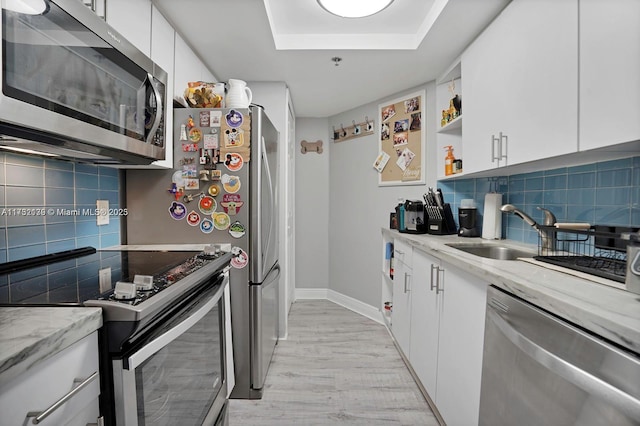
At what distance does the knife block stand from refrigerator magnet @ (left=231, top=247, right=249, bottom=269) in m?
1.47

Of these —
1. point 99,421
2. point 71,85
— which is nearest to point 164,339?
point 99,421

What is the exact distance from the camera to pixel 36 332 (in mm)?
591

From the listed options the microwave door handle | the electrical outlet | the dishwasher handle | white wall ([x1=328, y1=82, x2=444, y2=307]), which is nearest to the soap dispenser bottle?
white wall ([x1=328, y1=82, x2=444, y2=307])

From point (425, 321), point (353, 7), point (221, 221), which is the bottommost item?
point (425, 321)

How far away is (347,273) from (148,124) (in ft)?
8.85

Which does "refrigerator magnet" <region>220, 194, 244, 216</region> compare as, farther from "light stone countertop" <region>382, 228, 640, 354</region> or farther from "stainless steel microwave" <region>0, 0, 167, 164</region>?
"light stone countertop" <region>382, 228, 640, 354</region>

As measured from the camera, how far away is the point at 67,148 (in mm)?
1022

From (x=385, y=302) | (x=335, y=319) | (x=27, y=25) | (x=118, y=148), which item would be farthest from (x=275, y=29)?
(x=335, y=319)

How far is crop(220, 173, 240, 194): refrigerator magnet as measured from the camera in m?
1.80

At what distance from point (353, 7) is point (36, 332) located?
198 centimetres

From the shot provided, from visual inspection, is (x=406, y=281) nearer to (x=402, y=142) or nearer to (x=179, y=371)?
(x=402, y=142)

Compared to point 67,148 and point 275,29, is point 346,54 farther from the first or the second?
point 67,148

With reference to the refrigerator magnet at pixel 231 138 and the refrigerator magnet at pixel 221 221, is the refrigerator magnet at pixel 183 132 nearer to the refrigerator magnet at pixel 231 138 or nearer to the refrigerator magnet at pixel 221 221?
the refrigerator magnet at pixel 231 138

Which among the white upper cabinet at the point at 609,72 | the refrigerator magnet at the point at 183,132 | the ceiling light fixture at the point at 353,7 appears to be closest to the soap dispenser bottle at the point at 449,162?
the ceiling light fixture at the point at 353,7
